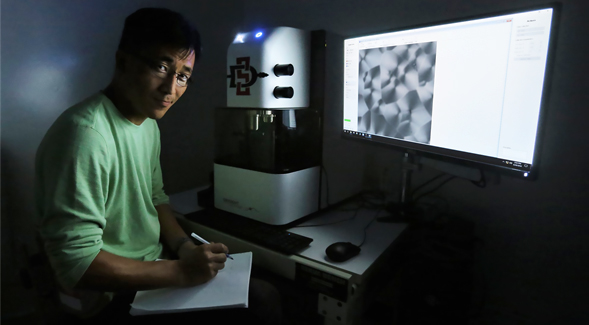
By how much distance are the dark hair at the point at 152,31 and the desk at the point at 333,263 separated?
0.57 m

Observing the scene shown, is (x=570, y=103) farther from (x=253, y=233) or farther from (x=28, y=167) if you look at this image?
(x=28, y=167)

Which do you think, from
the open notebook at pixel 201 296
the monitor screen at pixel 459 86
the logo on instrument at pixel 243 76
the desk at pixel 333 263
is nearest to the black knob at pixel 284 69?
the logo on instrument at pixel 243 76

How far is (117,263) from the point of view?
0.75m

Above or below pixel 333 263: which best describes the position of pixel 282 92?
above

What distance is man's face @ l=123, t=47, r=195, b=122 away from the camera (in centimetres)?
82

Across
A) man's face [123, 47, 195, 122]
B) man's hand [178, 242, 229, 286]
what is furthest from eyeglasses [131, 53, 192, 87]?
man's hand [178, 242, 229, 286]

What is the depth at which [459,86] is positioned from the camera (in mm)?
886

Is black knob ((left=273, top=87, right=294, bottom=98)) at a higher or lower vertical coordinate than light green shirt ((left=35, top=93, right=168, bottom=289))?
higher

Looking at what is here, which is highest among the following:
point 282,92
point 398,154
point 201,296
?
point 282,92

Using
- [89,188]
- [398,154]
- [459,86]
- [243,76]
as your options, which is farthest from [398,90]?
[89,188]

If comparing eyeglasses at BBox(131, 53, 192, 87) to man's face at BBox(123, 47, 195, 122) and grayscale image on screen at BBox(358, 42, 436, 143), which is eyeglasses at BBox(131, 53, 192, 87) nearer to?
man's face at BBox(123, 47, 195, 122)

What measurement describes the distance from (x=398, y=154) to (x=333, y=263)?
60cm

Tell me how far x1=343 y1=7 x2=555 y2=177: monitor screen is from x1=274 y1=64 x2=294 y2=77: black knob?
0.78ft

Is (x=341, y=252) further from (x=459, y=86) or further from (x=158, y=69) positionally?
(x=158, y=69)
